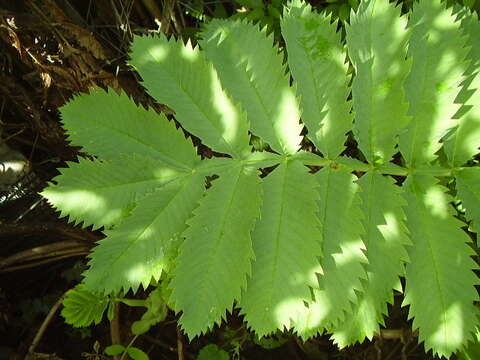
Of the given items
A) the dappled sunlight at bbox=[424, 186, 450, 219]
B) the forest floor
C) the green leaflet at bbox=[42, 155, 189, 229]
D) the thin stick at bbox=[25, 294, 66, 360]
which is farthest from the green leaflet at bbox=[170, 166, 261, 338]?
the thin stick at bbox=[25, 294, 66, 360]

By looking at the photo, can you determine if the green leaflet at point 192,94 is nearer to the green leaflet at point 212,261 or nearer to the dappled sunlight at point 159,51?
the dappled sunlight at point 159,51

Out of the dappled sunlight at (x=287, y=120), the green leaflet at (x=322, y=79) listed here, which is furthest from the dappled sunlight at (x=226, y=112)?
the green leaflet at (x=322, y=79)

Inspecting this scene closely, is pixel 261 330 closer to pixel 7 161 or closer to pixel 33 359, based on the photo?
pixel 33 359

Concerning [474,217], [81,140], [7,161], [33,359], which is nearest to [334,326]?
[474,217]

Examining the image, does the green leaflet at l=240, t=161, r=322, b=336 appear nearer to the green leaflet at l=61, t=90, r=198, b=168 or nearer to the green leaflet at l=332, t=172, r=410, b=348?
the green leaflet at l=332, t=172, r=410, b=348

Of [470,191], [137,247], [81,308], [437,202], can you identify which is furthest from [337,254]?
[81,308]
